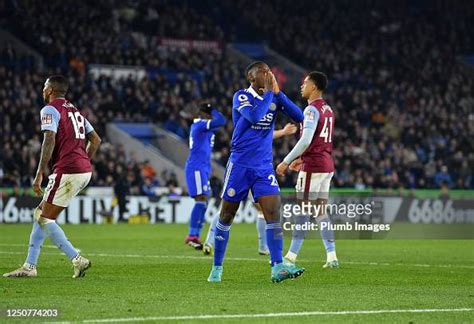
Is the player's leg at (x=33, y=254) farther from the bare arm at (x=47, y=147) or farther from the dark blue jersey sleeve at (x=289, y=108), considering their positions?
the dark blue jersey sleeve at (x=289, y=108)

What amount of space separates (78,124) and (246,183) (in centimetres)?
247

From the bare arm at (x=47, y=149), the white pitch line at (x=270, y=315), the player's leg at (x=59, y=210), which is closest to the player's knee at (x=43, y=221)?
the player's leg at (x=59, y=210)

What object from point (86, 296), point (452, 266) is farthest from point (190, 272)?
point (452, 266)

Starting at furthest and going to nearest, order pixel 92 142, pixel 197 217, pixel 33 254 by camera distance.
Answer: pixel 197 217, pixel 92 142, pixel 33 254

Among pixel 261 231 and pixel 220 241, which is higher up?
pixel 220 241

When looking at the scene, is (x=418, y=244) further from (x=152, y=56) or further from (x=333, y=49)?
(x=333, y=49)

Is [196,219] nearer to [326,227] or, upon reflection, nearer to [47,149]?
[326,227]

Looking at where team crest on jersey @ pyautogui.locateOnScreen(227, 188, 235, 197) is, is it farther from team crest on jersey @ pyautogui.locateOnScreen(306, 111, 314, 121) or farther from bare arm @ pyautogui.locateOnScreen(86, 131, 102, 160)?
bare arm @ pyautogui.locateOnScreen(86, 131, 102, 160)

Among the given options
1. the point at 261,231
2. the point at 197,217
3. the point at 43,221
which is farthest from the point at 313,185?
the point at 197,217

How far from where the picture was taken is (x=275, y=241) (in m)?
12.6

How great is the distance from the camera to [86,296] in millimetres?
11000

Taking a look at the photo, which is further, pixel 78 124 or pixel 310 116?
pixel 310 116

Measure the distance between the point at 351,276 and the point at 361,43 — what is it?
4219cm

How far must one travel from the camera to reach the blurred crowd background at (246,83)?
37469 millimetres
